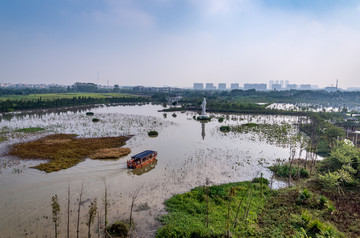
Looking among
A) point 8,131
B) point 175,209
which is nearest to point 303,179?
point 175,209

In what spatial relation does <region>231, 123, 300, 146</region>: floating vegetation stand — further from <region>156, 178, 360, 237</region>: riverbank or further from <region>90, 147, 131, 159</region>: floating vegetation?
<region>90, 147, 131, 159</region>: floating vegetation

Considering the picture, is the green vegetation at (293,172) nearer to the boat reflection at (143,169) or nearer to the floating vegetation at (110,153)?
the boat reflection at (143,169)

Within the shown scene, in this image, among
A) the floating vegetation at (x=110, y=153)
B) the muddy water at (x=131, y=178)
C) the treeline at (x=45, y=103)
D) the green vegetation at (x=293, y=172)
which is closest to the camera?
the muddy water at (x=131, y=178)

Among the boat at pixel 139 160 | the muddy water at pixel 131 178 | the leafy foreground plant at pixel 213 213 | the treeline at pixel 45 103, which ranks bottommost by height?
the muddy water at pixel 131 178

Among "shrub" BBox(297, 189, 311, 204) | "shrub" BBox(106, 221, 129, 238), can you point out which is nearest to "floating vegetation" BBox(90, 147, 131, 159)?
"shrub" BBox(106, 221, 129, 238)

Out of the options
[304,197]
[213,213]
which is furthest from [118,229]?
[304,197]

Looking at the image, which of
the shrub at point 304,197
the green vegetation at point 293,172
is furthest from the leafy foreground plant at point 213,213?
the green vegetation at point 293,172
